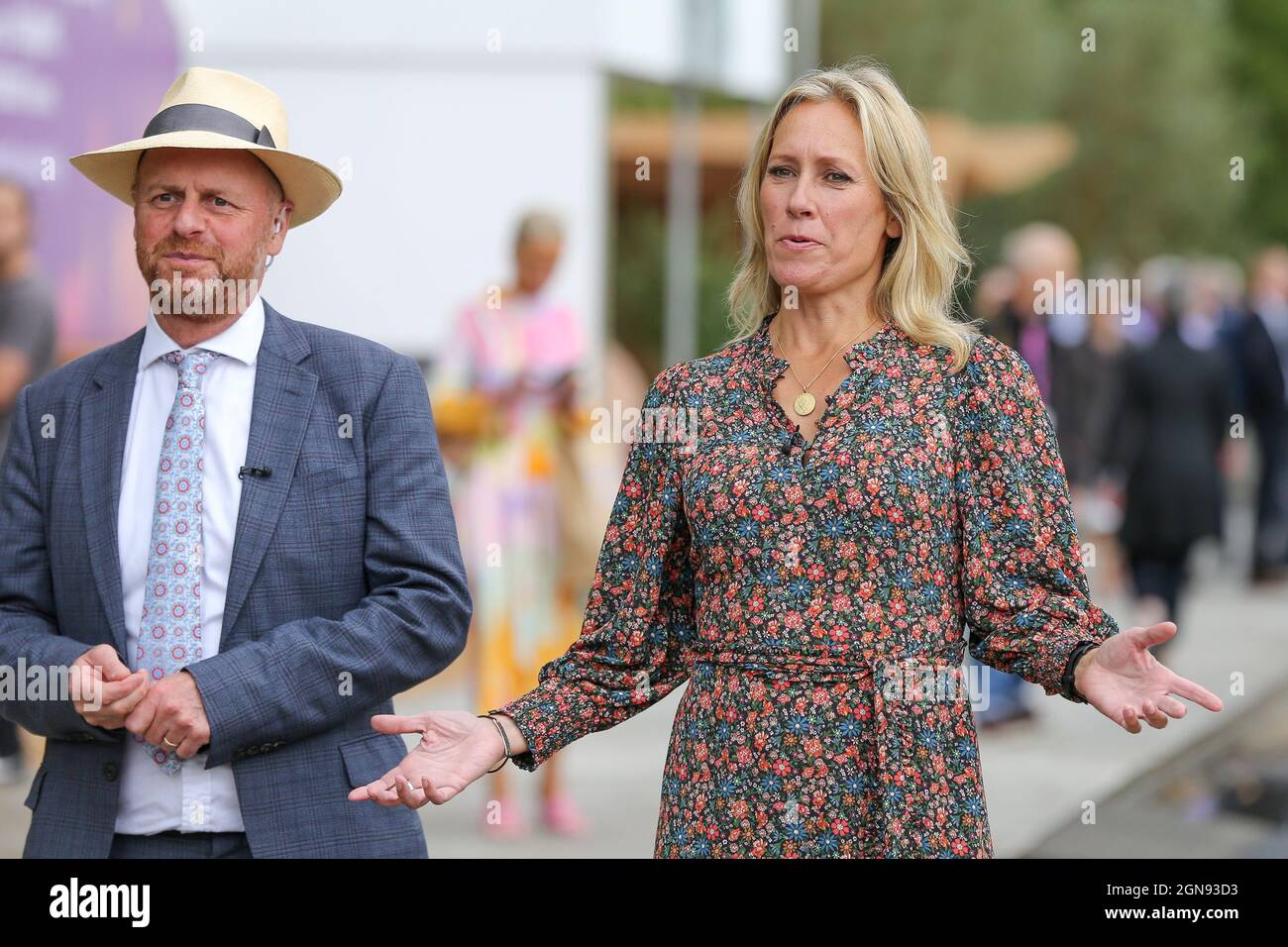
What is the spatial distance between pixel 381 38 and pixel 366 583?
262 inches

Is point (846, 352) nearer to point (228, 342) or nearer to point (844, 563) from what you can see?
point (844, 563)

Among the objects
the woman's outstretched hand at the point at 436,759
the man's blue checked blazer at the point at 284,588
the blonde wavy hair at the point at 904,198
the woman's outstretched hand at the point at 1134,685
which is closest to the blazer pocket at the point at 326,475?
the man's blue checked blazer at the point at 284,588

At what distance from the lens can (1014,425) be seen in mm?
3004

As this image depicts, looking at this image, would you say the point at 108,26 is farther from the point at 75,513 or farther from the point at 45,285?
the point at 75,513

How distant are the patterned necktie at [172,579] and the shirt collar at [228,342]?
20cm

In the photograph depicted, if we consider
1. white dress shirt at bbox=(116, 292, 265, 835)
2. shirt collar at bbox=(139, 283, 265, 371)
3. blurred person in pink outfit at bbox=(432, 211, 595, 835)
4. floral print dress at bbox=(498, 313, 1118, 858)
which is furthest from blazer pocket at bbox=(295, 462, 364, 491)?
blurred person in pink outfit at bbox=(432, 211, 595, 835)

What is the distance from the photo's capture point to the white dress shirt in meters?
3.09

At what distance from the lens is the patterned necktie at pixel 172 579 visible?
10.1 ft

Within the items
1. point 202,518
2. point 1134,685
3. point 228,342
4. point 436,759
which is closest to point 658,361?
point 228,342

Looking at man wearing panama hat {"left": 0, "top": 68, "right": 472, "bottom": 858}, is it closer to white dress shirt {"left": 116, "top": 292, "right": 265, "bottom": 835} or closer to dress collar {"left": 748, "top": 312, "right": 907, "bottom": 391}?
white dress shirt {"left": 116, "top": 292, "right": 265, "bottom": 835}

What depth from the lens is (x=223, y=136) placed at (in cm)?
316

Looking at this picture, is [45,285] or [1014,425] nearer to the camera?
[1014,425]
